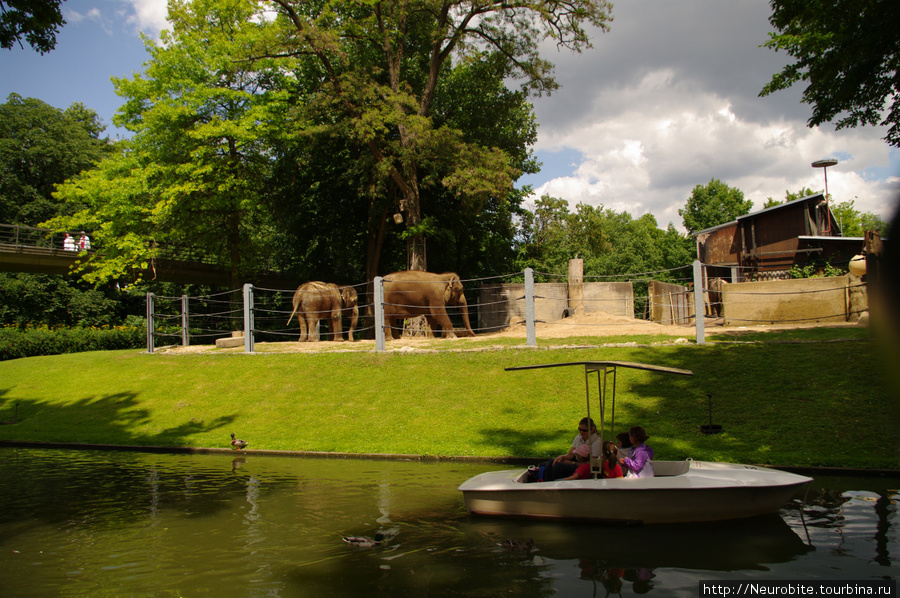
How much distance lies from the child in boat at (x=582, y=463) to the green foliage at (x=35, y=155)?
41.5 meters

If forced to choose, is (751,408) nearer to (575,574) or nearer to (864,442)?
(864,442)

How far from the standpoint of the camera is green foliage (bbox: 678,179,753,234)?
216 ft

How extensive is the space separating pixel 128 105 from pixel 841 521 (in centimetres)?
3023

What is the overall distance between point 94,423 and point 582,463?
43.4 ft

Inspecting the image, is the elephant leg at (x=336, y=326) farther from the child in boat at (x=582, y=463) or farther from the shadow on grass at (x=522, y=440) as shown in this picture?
the child in boat at (x=582, y=463)

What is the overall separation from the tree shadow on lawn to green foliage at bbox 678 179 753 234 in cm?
6027

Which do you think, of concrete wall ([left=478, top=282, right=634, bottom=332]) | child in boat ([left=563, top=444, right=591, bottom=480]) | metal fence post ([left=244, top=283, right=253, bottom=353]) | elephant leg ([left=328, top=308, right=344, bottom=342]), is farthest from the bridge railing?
child in boat ([left=563, top=444, right=591, bottom=480])

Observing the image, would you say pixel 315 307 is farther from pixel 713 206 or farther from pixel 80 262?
pixel 713 206

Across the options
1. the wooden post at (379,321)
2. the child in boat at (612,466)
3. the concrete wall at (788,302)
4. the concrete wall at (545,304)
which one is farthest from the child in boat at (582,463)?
the concrete wall at (545,304)

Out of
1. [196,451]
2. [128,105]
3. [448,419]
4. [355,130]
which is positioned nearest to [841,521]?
[448,419]

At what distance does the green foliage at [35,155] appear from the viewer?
136 ft

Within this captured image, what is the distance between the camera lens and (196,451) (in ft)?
45.5

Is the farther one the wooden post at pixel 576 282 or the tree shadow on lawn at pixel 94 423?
the wooden post at pixel 576 282

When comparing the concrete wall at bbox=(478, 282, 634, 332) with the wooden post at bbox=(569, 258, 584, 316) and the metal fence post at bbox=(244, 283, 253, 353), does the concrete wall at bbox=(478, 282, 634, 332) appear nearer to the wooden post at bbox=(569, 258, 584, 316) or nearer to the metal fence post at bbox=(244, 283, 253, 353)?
the wooden post at bbox=(569, 258, 584, 316)
